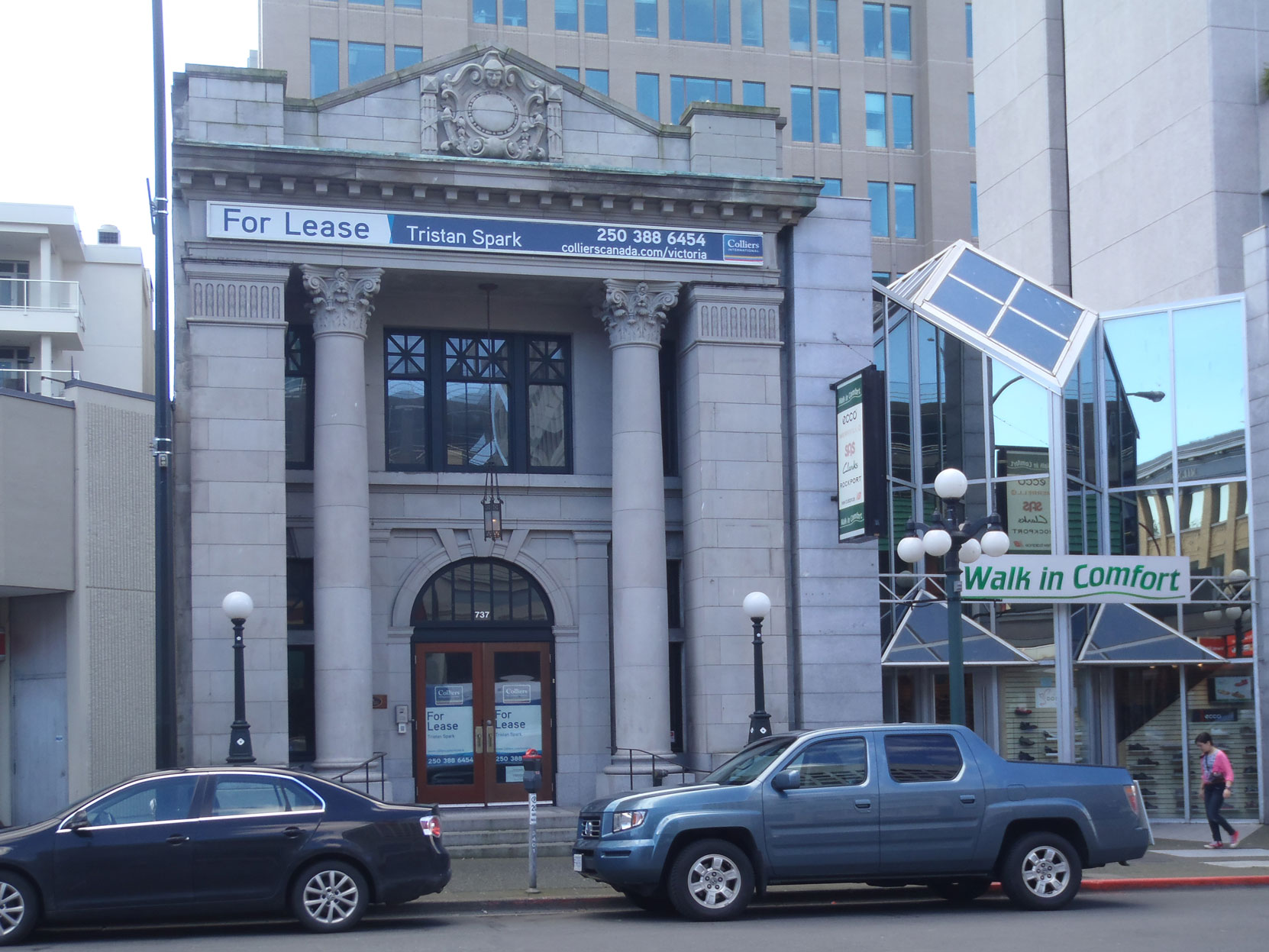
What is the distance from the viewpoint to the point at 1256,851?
2017 centimetres

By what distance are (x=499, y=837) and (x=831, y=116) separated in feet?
122

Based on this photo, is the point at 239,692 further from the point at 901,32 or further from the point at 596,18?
the point at 901,32

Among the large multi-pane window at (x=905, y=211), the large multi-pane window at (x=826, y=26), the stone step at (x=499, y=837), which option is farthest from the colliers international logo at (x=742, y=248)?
the large multi-pane window at (x=826, y=26)

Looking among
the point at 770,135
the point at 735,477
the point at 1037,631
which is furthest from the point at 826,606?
the point at 770,135

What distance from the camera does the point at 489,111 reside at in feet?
72.9

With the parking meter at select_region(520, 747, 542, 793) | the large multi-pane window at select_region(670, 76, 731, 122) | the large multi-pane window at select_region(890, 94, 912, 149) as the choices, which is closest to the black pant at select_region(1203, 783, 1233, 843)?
the parking meter at select_region(520, 747, 542, 793)

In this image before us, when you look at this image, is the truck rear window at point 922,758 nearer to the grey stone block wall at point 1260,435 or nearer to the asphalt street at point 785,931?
the asphalt street at point 785,931

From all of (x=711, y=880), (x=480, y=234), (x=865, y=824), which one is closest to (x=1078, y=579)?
(x=865, y=824)

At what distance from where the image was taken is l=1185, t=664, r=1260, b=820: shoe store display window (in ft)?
78.5

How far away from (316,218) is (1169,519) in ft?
49.8

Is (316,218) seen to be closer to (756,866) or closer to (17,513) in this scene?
(17,513)

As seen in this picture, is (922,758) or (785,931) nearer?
(785,931)

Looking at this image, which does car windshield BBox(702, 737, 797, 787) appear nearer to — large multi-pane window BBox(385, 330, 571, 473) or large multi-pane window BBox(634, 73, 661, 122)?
large multi-pane window BBox(385, 330, 571, 473)

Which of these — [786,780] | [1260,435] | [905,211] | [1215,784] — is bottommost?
[1215,784]
